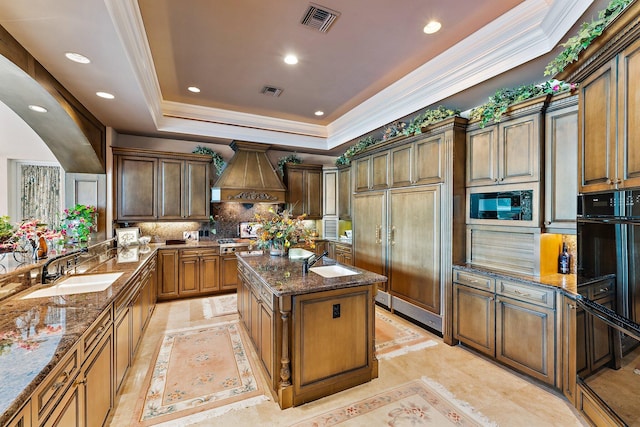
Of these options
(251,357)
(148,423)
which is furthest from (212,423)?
(251,357)

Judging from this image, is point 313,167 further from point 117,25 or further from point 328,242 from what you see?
point 117,25

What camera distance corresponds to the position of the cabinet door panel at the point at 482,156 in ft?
9.77

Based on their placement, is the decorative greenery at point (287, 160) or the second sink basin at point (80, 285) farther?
the decorative greenery at point (287, 160)

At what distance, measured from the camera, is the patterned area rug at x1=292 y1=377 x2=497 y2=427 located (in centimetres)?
200

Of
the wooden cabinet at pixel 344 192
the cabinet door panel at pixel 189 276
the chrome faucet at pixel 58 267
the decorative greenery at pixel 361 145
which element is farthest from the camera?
the wooden cabinet at pixel 344 192

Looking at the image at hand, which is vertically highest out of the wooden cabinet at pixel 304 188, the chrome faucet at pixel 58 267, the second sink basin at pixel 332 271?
the wooden cabinet at pixel 304 188

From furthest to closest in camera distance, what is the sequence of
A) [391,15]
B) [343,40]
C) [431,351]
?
[431,351]
[343,40]
[391,15]

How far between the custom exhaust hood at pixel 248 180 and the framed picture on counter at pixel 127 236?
4.45 ft

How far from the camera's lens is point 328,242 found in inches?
233

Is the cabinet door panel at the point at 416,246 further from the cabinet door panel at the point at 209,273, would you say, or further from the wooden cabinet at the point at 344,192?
the cabinet door panel at the point at 209,273

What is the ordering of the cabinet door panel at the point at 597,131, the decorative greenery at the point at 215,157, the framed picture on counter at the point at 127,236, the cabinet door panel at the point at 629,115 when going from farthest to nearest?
1. the decorative greenery at the point at 215,157
2. the framed picture on counter at the point at 127,236
3. the cabinet door panel at the point at 597,131
4. the cabinet door panel at the point at 629,115

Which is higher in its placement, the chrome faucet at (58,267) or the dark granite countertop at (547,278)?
the chrome faucet at (58,267)

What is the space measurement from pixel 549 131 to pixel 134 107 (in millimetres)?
4758

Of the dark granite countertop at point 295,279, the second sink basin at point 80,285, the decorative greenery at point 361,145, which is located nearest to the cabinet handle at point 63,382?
the second sink basin at point 80,285
